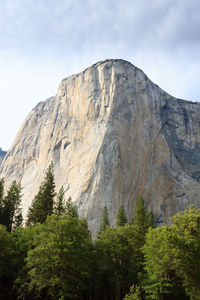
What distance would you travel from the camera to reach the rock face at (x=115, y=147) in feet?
210

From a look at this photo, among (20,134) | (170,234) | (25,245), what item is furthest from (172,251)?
(20,134)

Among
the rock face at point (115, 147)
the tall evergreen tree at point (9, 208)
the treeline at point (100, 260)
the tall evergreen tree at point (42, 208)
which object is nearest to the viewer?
the treeline at point (100, 260)

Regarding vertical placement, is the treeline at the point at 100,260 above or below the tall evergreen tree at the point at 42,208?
below

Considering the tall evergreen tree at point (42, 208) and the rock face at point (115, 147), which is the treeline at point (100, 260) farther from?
the rock face at point (115, 147)

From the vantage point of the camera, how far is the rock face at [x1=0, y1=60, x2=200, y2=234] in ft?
210

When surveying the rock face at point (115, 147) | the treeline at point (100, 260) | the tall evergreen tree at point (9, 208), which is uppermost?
the rock face at point (115, 147)

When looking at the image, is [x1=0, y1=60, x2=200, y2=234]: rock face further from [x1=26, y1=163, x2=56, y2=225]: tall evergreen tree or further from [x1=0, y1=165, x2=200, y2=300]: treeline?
[x1=0, y1=165, x2=200, y2=300]: treeline

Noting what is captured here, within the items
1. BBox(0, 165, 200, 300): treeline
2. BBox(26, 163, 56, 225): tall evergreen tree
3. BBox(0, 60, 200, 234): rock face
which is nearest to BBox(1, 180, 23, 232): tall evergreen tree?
BBox(26, 163, 56, 225): tall evergreen tree

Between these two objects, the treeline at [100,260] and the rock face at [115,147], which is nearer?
the treeline at [100,260]

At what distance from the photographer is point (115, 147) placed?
A: 6819 cm

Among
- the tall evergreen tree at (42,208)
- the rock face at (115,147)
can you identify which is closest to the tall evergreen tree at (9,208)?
the tall evergreen tree at (42,208)

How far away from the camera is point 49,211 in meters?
38.3

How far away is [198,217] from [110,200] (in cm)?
3918

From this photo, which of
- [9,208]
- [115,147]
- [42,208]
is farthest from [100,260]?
[115,147]
